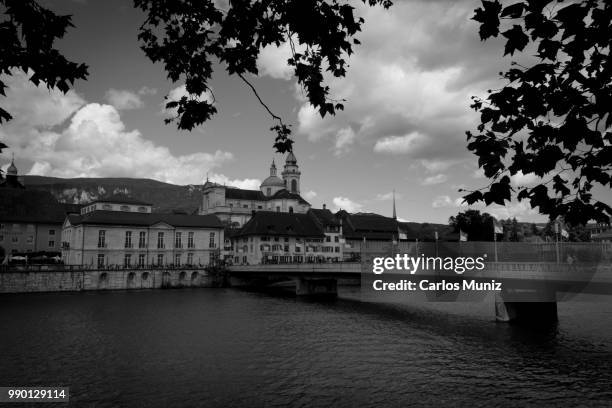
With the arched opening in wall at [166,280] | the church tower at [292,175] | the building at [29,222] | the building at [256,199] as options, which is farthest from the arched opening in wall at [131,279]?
the church tower at [292,175]

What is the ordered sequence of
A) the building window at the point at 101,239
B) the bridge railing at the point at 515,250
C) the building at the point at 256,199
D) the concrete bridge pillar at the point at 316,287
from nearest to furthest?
the bridge railing at the point at 515,250 < the concrete bridge pillar at the point at 316,287 < the building window at the point at 101,239 < the building at the point at 256,199

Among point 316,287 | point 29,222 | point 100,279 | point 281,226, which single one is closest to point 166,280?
point 100,279

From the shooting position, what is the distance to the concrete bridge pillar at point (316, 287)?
70875mm

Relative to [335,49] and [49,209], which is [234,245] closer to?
[49,209]

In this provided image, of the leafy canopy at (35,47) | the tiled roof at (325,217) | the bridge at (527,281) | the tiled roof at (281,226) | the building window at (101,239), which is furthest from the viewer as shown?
the tiled roof at (325,217)

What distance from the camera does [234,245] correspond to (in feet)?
356

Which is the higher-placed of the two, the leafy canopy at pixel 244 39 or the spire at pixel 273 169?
the spire at pixel 273 169

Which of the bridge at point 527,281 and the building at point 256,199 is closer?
the bridge at point 527,281

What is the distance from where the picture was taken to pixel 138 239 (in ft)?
277

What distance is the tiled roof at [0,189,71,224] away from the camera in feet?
298

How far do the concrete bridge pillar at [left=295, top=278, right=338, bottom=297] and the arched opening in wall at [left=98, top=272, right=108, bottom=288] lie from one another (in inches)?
1207

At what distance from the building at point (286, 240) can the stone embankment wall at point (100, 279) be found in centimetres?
1542

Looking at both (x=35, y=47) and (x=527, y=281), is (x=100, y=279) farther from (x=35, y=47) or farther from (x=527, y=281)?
(x=35, y=47)

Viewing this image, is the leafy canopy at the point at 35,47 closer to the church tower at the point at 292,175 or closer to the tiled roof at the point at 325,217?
the tiled roof at the point at 325,217
